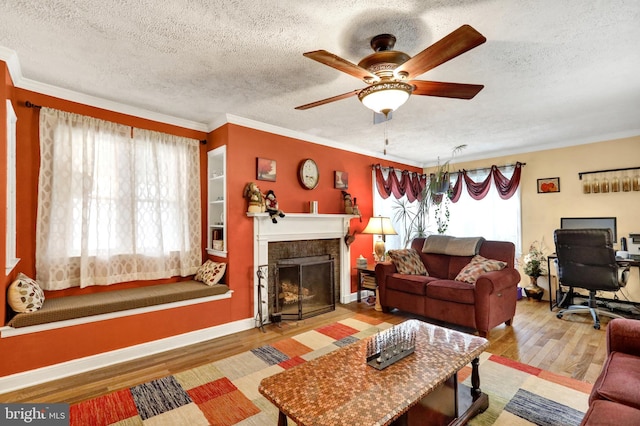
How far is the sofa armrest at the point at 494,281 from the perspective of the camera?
10.4 ft

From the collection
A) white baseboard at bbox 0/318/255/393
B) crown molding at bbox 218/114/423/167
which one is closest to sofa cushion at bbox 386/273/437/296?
white baseboard at bbox 0/318/255/393

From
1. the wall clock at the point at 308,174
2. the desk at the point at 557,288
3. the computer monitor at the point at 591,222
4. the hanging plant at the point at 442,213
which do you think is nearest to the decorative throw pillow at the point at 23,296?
the wall clock at the point at 308,174

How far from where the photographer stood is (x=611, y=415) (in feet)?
3.97

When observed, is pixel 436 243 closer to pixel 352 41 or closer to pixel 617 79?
pixel 617 79

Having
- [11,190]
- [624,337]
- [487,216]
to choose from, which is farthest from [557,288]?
[11,190]

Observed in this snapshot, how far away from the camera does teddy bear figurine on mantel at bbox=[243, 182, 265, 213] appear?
3615 mm

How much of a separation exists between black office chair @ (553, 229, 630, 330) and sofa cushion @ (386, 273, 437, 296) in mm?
1629

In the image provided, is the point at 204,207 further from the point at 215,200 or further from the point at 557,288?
the point at 557,288

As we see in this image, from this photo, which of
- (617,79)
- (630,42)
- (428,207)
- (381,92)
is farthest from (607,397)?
(428,207)

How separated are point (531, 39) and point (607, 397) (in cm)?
210

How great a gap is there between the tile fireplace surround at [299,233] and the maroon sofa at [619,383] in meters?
3.05

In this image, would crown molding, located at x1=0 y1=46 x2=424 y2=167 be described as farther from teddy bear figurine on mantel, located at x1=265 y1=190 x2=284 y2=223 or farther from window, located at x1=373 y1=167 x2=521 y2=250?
window, located at x1=373 y1=167 x2=521 y2=250

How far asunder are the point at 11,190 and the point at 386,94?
10.1ft

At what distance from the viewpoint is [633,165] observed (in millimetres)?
4203
